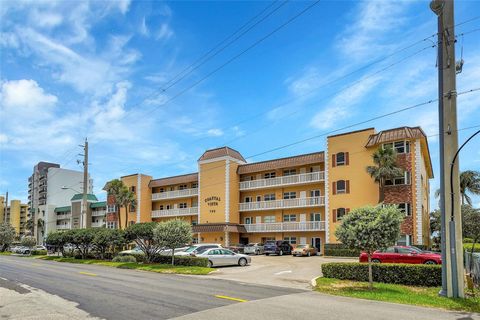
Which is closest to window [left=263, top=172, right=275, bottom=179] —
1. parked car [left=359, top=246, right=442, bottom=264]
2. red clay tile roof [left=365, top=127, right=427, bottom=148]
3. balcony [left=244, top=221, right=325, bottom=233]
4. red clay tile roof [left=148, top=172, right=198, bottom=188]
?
balcony [left=244, top=221, right=325, bottom=233]

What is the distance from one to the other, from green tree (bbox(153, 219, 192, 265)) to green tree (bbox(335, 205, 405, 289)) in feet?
45.9

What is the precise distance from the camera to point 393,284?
18000 mm

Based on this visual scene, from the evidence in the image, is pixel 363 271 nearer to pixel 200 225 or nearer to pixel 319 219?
pixel 319 219

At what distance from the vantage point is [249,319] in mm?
9836

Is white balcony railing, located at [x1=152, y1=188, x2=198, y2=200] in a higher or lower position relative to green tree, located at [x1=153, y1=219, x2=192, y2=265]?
higher

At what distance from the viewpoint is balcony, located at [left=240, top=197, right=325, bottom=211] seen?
44188mm

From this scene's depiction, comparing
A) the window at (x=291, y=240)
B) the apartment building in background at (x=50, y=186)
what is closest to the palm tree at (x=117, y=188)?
the window at (x=291, y=240)

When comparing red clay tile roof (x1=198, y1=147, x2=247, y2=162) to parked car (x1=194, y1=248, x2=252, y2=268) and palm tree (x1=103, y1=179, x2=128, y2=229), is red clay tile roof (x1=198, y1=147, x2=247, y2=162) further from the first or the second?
parked car (x1=194, y1=248, x2=252, y2=268)

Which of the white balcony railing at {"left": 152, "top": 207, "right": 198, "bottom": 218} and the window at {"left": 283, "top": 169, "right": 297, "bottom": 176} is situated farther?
the white balcony railing at {"left": 152, "top": 207, "right": 198, "bottom": 218}

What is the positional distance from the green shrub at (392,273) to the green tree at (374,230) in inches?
89.1

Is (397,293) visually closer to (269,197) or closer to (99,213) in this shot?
(269,197)

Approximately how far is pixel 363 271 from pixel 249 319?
10.9 meters

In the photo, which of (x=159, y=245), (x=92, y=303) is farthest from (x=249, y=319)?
(x=159, y=245)

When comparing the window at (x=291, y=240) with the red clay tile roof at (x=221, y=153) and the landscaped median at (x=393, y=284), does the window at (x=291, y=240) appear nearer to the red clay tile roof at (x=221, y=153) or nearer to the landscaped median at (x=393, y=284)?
the red clay tile roof at (x=221, y=153)
